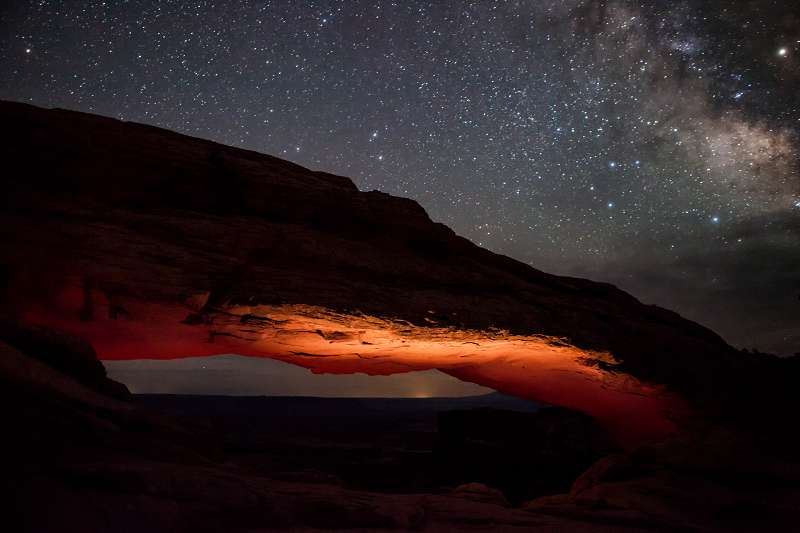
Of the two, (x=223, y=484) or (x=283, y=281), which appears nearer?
(x=223, y=484)

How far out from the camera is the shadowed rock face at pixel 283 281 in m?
8.62

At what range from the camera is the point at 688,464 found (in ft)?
35.5

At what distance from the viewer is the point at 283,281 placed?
9.52 meters

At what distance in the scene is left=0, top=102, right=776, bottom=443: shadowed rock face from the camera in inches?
339

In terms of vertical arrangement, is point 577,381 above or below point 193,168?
below

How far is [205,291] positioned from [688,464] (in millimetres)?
12084

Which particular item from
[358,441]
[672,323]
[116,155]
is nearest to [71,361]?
[116,155]

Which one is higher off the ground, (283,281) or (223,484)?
(283,281)

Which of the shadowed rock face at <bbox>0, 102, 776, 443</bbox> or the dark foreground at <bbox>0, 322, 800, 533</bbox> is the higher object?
the shadowed rock face at <bbox>0, 102, 776, 443</bbox>

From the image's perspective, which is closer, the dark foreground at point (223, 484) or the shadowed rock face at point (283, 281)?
the dark foreground at point (223, 484)

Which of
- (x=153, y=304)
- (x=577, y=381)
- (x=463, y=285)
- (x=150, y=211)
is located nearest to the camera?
(x=153, y=304)

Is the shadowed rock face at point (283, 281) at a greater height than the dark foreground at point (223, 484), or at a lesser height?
greater

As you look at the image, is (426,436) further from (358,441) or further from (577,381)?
(577,381)

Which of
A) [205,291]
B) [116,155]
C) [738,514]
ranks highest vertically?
[116,155]
